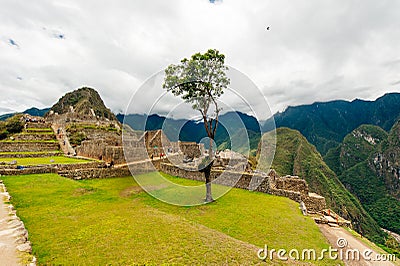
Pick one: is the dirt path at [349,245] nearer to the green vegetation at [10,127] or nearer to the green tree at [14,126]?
the green vegetation at [10,127]

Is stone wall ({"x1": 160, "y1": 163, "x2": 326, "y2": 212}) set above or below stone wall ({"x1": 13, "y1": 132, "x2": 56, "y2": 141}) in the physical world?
below

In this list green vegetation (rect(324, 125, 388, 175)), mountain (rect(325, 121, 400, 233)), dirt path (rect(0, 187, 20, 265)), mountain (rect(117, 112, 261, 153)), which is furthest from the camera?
green vegetation (rect(324, 125, 388, 175))

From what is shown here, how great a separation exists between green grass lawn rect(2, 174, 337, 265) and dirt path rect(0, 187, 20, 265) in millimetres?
448

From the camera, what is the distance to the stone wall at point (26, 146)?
22.6 metres

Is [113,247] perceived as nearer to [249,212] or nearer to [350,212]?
[249,212]

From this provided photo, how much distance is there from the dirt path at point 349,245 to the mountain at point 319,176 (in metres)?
46.6

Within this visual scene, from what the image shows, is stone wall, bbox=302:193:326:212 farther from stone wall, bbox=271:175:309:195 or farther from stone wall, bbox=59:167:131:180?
stone wall, bbox=59:167:131:180

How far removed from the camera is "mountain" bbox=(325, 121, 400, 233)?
84000mm

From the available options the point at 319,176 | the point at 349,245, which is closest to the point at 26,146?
the point at 349,245

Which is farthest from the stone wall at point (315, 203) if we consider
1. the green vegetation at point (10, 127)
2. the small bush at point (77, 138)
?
the green vegetation at point (10, 127)

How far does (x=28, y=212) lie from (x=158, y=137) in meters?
18.3

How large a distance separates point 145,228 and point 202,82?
24.3 ft

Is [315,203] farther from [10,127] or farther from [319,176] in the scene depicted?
[319,176]

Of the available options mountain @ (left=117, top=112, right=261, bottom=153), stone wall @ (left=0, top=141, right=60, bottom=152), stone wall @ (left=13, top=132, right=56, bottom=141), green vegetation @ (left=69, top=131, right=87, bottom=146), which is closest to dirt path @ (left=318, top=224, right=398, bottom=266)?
mountain @ (left=117, top=112, right=261, bottom=153)
